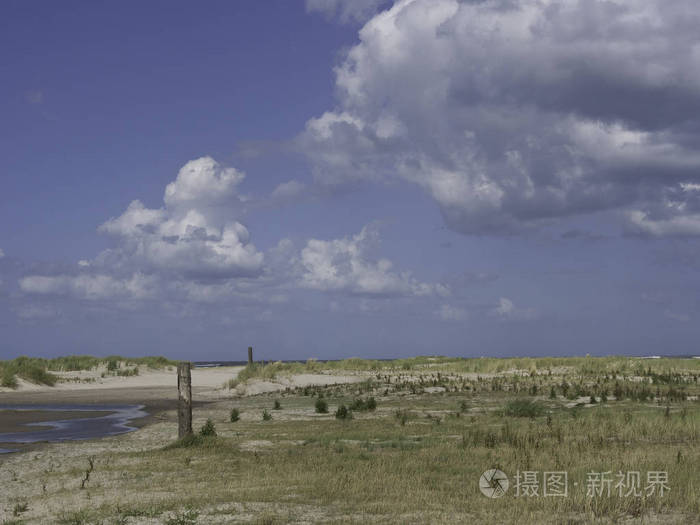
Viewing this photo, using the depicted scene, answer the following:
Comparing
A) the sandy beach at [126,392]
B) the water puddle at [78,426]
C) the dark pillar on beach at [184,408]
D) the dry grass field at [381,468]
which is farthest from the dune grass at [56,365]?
the dark pillar on beach at [184,408]

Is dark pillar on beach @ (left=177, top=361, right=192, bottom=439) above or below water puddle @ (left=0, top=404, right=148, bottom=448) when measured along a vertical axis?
above

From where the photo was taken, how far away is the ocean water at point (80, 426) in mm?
23114

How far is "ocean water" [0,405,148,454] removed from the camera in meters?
23.1

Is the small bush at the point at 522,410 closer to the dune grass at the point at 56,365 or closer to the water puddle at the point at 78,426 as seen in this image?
the water puddle at the point at 78,426

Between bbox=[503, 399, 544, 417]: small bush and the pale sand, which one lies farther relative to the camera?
the pale sand

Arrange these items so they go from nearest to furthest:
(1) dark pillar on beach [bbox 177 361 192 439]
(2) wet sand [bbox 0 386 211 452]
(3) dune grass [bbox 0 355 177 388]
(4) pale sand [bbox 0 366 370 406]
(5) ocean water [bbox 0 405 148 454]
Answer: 1. (1) dark pillar on beach [bbox 177 361 192 439]
2. (5) ocean water [bbox 0 405 148 454]
3. (2) wet sand [bbox 0 386 211 452]
4. (4) pale sand [bbox 0 366 370 406]
5. (3) dune grass [bbox 0 355 177 388]

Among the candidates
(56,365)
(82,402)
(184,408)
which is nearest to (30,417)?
(82,402)

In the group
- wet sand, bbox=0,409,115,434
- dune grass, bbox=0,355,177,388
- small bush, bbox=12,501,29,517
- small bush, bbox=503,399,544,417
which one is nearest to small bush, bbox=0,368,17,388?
dune grass, bbox=0,355,177,388

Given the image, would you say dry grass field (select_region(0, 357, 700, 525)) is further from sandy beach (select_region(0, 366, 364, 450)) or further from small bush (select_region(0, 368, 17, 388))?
small bush (select_region(0, 368, 17, 388))

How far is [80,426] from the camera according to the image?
26.8 m

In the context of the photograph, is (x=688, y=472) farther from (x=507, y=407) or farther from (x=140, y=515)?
(x=507, y=407)

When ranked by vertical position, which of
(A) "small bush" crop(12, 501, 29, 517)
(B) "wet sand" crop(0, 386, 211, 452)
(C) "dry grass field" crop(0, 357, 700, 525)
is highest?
(A) "small bush" crop(12, 501, 29, 517)

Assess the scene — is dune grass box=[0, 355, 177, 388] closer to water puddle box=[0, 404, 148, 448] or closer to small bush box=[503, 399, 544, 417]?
water puddle box=[0, 404, 148, 448]

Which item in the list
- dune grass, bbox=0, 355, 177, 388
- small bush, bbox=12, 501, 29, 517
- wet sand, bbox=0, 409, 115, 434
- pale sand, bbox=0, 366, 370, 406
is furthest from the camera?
dune grass, bbox=0, 355, 177, 388
